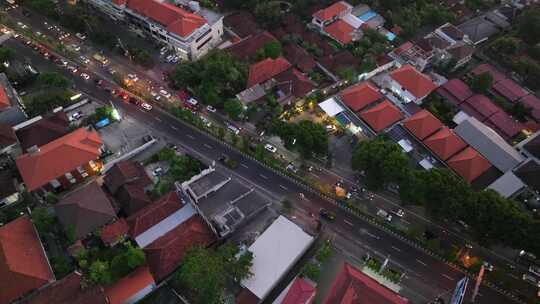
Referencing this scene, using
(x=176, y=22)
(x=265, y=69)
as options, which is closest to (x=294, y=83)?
(x=265, y=69)

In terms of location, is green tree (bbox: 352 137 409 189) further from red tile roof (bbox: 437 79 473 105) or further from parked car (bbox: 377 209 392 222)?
red tile roof (bbox: 437 79 473 105)

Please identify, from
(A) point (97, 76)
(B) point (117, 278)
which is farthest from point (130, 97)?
(B) point (117, 278)

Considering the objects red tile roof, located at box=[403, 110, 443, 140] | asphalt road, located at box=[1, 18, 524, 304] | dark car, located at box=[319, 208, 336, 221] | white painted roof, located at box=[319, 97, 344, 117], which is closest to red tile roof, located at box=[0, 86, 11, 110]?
asphalt road, located at box=[1, 18, 524, 304]

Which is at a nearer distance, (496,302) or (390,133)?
(496,302)

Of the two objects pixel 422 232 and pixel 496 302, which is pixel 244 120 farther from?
pixel 496 302

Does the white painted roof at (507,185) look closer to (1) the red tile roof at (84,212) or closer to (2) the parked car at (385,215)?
(2) the parked car at (385,215)

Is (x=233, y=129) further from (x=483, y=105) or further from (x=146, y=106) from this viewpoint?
(x=483, y=105)
